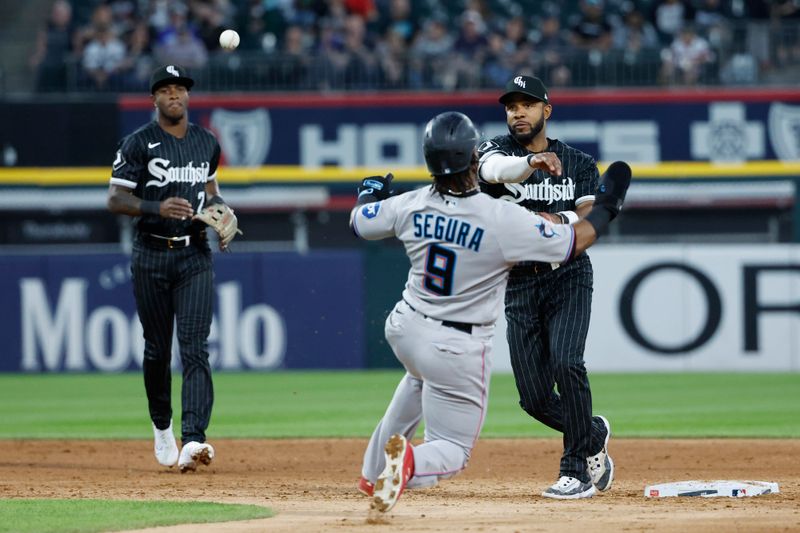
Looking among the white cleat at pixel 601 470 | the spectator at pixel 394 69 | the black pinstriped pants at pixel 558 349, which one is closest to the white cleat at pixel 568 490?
the black pinstriped pants at pixel 558 349

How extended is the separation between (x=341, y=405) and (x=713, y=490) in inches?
235

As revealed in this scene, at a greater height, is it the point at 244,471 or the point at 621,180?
the point at 621,180

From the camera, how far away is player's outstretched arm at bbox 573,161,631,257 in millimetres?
5766

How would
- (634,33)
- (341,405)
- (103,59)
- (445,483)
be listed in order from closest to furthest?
(445,483) < (341,405) < (103,59) < (634,33)

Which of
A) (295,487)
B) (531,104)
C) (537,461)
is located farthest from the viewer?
(537,461)

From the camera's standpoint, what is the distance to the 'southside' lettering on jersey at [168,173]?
802cm

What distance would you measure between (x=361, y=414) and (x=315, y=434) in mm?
1334

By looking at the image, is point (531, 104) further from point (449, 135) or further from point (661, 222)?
point (661, 222)

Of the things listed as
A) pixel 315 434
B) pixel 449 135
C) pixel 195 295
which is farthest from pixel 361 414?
pixel 449 135

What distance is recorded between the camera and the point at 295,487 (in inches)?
288

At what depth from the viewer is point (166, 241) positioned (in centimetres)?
803

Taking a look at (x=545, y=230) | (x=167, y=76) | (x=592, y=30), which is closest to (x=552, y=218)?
(x=545, y=230)

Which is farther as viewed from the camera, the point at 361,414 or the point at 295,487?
the point at 361,414

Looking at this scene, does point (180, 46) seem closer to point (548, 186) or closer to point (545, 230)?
point (548, 186)
